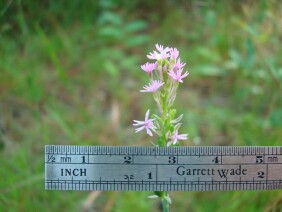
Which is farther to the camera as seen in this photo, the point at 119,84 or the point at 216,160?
the point at 119,84

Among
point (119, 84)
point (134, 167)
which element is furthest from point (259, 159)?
point (119, 84)

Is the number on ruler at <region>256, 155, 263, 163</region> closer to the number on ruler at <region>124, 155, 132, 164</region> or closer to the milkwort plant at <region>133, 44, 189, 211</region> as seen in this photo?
the milkwort plant at <region>133, 44, 189, 211</region>

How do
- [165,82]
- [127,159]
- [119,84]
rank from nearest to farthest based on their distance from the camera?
[165,82] → [127,159] → [119,84]

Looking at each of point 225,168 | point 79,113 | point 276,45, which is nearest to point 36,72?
point 79,113

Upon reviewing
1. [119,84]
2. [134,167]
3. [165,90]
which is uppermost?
[119,84]

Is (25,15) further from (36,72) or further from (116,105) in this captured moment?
(116,105)

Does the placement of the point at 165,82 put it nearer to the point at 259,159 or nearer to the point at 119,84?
the point at 259,159
